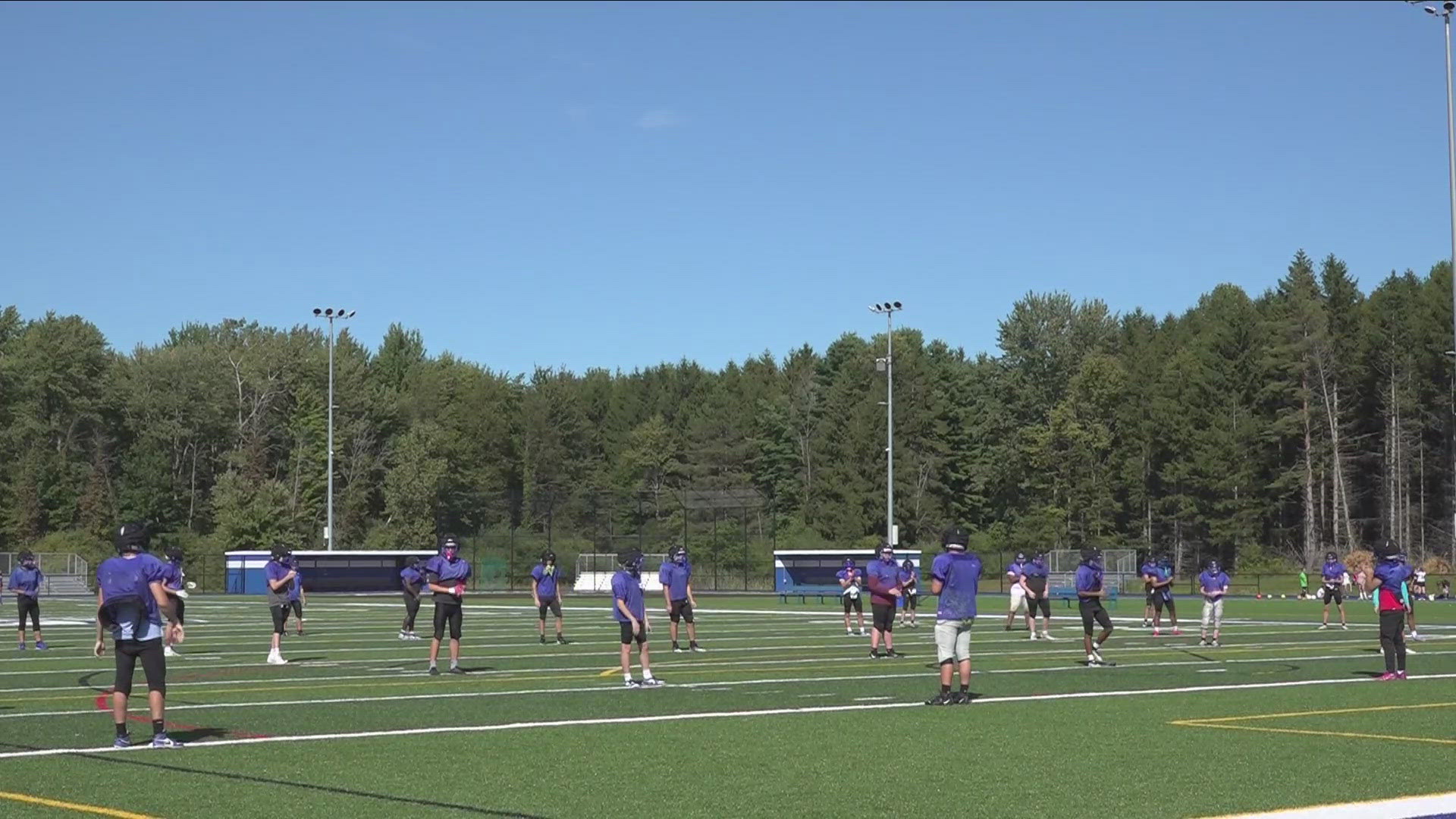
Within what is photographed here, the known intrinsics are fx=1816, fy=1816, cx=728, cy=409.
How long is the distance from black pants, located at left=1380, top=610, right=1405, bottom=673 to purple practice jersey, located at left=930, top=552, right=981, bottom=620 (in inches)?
261

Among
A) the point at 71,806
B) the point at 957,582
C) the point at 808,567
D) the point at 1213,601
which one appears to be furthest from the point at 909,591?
the point at 808,567

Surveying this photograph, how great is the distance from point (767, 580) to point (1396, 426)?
131 feet

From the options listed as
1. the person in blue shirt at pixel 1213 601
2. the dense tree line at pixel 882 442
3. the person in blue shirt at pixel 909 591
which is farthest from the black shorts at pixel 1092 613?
the dense tree line at pixel 882 442

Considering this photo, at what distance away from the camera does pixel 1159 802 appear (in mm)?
11547

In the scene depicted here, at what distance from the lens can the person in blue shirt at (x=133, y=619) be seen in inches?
591

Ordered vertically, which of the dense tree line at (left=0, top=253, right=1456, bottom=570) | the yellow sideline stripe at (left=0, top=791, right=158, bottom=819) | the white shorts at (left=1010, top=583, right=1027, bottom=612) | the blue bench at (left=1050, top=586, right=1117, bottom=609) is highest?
the dense tree line at (left=0, top=253, right=1456, bottom=570)

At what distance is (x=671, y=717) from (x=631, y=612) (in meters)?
3.98

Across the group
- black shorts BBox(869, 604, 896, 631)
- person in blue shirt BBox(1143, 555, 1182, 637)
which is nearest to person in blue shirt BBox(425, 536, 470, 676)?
black shorts BBox(869, 604, 896, 631)

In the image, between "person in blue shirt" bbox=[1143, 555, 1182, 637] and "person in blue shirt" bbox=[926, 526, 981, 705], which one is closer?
"person in blue shirt" bbox=[926, 526, 981, 705]

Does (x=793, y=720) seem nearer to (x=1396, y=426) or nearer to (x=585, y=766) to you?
(x=585, y=766)

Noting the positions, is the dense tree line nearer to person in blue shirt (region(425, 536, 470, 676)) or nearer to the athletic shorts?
person in blue shirt (region(425, 536, 470, 676))

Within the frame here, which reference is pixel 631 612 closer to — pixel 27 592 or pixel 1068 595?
pixel 27 592

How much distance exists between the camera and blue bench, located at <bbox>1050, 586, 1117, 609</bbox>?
178 feet

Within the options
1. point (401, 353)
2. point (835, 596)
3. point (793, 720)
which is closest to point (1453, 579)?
point (835, 596)
